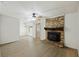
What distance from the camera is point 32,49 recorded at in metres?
1.93

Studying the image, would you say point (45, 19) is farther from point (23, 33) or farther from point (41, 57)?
point (41, 57)

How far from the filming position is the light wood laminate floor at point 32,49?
5.88 ft

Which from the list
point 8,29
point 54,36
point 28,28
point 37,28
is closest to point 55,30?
point 54,36

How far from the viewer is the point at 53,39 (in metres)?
2.15

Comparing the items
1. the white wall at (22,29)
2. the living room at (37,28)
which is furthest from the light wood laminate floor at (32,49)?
the white wall at (22,29)

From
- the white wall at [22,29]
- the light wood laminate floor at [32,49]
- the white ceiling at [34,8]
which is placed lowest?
the light wood laminate floor at [32,49]

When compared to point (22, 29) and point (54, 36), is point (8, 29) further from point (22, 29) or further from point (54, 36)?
point (54, 36)

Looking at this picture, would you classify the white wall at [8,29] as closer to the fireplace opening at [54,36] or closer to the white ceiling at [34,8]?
the white ceiling at [34,8]

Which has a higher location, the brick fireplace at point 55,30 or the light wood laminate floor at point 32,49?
the brick fireplace at point 55,30

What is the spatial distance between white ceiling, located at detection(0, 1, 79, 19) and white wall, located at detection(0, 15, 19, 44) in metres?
0.11

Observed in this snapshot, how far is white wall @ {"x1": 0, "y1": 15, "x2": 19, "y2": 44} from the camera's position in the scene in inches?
74.1

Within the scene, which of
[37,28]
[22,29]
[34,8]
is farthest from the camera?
[37,28]

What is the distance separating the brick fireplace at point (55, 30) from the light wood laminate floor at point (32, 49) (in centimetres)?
14

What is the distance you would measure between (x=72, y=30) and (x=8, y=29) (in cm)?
134
